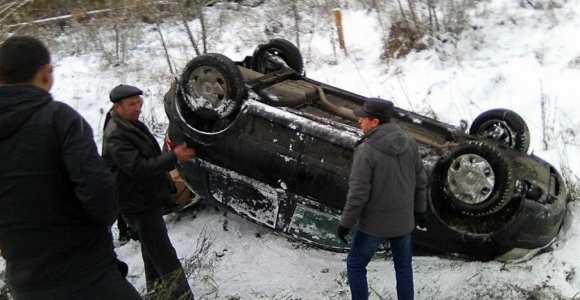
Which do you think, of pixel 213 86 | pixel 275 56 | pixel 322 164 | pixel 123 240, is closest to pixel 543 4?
pixel 275 56

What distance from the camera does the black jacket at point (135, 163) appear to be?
3.59m

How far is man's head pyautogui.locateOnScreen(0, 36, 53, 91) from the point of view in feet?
7.57

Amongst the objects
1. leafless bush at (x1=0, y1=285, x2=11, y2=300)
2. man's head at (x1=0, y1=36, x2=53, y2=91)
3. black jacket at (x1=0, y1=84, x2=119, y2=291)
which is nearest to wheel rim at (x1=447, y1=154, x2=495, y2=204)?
black jacket at (x1=0, y1=84, x2=119, y2=291)

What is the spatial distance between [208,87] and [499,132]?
2.52 m

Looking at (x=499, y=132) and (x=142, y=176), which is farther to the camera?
(x=499, y=132)

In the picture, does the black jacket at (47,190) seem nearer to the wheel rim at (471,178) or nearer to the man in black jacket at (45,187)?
the man in black jacket at (45,187)

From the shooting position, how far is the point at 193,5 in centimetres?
1014

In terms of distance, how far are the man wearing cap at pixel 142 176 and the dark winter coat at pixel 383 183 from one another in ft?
3.97

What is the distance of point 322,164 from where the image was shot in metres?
4.23

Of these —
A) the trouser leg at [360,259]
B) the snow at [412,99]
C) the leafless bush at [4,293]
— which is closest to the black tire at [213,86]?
the snow at [412,99]

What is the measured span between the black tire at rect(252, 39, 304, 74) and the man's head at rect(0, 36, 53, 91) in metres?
3.76

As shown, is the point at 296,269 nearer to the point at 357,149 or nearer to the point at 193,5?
the point at 357,149

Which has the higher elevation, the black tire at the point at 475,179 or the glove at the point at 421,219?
the black tire at the point at 475,179

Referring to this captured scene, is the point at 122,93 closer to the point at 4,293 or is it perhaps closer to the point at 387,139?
the point at 387,139
